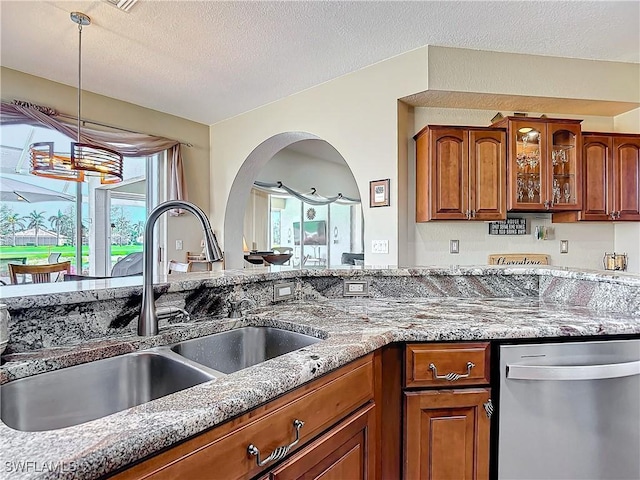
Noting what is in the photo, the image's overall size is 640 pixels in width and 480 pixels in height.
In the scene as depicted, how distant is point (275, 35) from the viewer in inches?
110

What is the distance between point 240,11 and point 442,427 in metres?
2.66

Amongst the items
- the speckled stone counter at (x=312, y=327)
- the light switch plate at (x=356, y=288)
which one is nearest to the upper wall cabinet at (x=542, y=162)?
the speckled stone counter at (x=312, y=327)

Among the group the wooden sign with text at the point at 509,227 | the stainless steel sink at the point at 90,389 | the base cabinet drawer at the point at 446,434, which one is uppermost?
the wooden sign with text at the point at 509,227

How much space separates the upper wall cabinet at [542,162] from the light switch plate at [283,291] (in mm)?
2129

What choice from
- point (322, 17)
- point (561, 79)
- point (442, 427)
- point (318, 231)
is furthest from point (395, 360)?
point (318, 231)

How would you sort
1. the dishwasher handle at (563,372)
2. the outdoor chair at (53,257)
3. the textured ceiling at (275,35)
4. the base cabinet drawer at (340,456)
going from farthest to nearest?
1. the outdoor chair at (53,257)
2. the textured ceiling at (275,35)
3. the dishwasher handle at (563,372)
4. the base cabinet drawer at (340,456)

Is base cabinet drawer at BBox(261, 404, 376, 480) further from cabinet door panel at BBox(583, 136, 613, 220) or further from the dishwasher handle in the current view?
cabinet door panel at BBox(583, 136, 613, 220)

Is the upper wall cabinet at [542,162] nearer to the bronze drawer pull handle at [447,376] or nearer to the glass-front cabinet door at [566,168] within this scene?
the glass-front cabinet door at [566,168]

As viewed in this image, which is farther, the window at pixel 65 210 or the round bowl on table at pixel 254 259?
the round bowl on table at pixel 254 259

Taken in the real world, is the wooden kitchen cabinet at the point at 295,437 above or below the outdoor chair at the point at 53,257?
below

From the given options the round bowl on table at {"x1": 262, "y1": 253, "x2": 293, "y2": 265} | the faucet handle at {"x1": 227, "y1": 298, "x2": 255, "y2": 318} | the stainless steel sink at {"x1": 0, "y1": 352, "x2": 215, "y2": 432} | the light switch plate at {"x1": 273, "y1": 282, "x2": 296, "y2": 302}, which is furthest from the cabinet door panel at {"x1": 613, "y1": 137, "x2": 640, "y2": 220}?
the round bowl on table at {"x1": 262, "y1": 253, "x2": 293, "y2": 265}

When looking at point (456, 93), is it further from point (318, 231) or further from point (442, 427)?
point (318, 231)

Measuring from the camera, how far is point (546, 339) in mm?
1367

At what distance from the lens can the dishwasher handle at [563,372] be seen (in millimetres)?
1310
